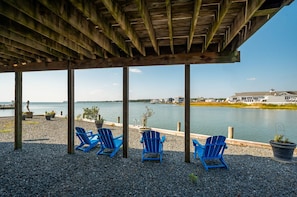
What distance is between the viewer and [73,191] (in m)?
2.35

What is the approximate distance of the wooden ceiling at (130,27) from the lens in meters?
1.62

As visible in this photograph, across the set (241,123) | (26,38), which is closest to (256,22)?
(26,38)

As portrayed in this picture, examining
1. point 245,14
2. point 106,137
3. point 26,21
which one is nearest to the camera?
point 245,14

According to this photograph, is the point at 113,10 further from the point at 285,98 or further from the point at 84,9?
the point at 285,98

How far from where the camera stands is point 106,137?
12.8 ft

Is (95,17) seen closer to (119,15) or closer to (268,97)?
(119,15)

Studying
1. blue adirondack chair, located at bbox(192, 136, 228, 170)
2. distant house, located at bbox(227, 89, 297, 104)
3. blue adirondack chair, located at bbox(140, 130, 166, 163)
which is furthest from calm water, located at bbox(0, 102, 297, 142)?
distant house, located at bbox(227, 89, 297, 104)

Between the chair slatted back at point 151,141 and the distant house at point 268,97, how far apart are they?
72.9ft

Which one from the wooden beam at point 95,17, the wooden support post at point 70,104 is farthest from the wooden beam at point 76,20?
the wooden support post at point 70,104

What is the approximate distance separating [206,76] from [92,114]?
18.2 metres

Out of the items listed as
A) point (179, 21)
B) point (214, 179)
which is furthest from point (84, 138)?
point (179, 21)

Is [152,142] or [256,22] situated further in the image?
[152,142]

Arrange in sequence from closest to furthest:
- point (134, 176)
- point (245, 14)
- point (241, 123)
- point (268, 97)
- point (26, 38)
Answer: point (245, 14) < point (26, 38) < point (134, 176) < point (241, 123) < point (268, 97)

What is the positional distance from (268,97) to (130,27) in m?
28.9
